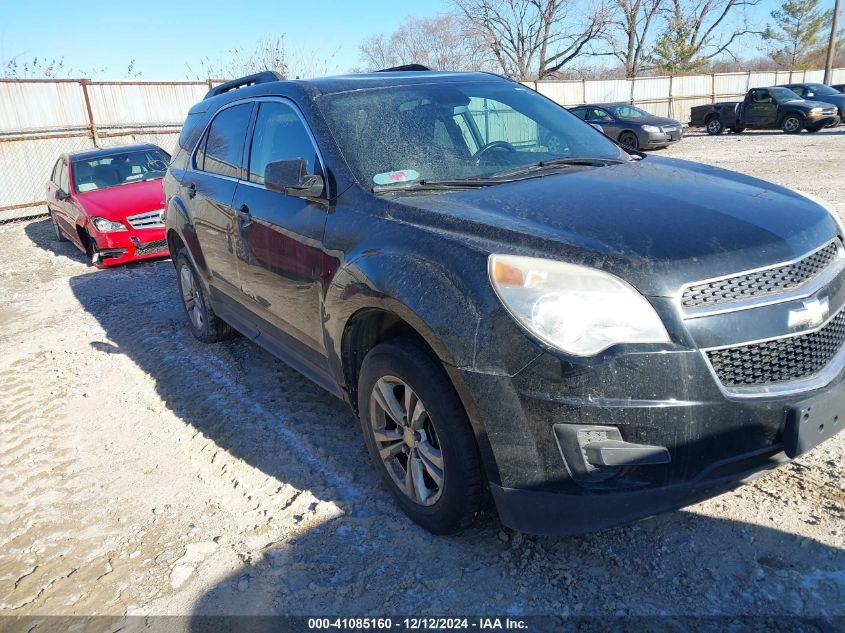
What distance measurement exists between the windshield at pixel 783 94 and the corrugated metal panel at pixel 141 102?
1866cm

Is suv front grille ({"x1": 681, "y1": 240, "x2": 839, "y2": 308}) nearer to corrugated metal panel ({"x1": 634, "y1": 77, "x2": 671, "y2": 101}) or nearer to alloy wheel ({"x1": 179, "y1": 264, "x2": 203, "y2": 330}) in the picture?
alloy wheel ({"x1": 179, "y1": 264, "x2": 203, "y2": 330})

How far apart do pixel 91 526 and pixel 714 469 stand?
2793mm

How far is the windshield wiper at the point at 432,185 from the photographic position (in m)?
2.98

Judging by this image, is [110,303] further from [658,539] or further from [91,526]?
[658,539]

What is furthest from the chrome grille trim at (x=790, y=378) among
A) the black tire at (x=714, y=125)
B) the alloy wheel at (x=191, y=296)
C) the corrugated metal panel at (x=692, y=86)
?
the corrugated metal panel at (x=692, y=86)

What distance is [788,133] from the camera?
2269 cm

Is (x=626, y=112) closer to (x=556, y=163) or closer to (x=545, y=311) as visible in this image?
(x=556, y=163)

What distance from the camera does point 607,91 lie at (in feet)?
98.1

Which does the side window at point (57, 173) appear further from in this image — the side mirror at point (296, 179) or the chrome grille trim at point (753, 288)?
the chrome grille trim at point (753, 288)

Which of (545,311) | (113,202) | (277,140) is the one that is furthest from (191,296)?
(113,202)

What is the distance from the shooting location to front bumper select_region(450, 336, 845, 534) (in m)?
2.05

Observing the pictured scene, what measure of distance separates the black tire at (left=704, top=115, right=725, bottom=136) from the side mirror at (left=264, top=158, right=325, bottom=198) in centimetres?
2588

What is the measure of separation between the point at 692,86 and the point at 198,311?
33.3m

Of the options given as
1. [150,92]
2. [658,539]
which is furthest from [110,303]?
[150,92]
